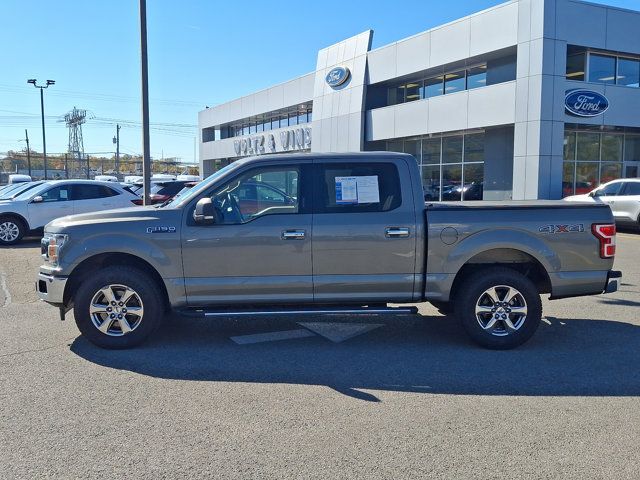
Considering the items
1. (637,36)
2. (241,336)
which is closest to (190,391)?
(241,336)

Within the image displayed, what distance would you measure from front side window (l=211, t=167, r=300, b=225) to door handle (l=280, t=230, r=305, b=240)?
0.76 ft

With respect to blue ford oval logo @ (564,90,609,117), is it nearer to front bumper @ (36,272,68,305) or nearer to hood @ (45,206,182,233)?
hood @ (45,206,182,233)

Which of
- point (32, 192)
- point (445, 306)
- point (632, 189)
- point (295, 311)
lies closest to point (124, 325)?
point (295, 311)

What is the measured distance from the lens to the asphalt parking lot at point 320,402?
351 centimetres

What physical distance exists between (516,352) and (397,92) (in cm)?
2509

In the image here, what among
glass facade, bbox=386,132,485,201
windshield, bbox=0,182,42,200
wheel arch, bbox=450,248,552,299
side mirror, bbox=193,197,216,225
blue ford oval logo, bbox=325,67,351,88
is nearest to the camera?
side mirror, bbox=193,197,216,225

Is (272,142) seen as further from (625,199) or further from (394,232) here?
(394,232)

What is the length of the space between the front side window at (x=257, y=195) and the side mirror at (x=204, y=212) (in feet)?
0.60

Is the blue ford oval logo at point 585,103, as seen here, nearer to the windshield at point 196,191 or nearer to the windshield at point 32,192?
the windshield at point 32,192

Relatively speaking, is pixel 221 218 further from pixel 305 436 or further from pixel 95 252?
pixel 305 436

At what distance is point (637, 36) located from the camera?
2267 centimetres

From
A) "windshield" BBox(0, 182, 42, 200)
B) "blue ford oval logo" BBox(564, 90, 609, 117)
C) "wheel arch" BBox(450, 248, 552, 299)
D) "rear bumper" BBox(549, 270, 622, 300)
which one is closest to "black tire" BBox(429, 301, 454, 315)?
"wheel arch" BBox(450, 248, 552, 299)

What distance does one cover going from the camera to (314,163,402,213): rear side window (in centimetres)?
578

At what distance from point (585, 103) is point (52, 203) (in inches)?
735
